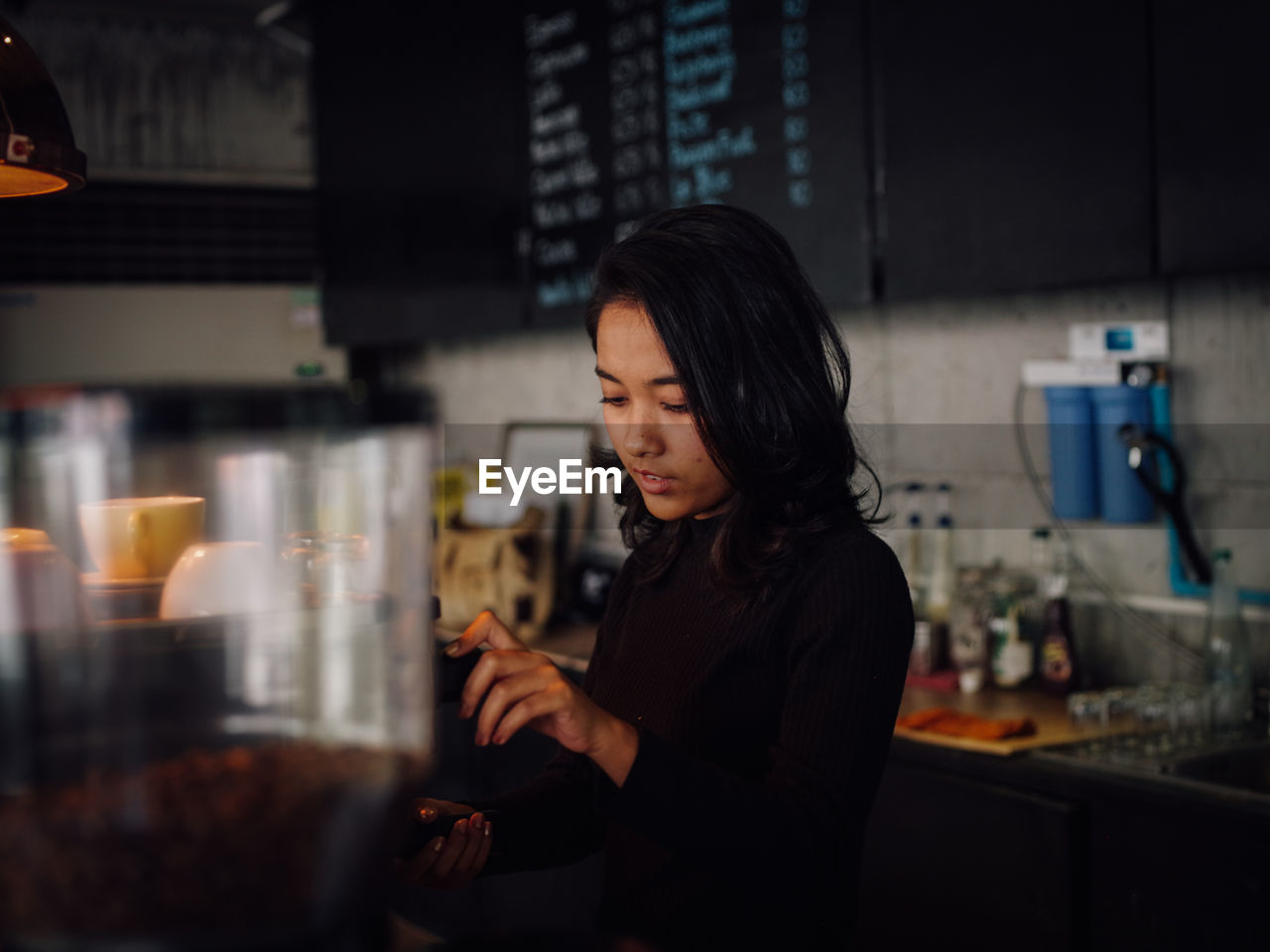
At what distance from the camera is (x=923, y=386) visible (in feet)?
Result: 8.98

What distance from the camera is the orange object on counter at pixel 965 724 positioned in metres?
2.02

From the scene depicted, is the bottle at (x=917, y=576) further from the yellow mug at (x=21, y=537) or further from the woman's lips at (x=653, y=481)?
the yellow mug at (x=21, y=537)

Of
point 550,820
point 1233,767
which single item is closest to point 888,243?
point 1233,767

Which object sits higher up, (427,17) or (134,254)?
(427,17)

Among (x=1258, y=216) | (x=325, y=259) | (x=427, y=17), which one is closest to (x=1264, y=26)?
(x=1258, y=216)

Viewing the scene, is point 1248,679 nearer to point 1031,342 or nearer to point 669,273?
point 1031,342

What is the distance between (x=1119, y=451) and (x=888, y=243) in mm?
566

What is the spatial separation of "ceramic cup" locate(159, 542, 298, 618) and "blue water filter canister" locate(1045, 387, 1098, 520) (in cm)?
200

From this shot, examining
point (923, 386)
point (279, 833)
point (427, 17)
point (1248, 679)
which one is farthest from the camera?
point (427, 17)

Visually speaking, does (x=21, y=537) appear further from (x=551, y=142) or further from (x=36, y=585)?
(x=551, y=142)

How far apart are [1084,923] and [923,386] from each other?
1.23 metres

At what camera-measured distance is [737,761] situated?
1.16 m

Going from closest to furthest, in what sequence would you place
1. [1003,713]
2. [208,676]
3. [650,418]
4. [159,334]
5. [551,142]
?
[208,676] → [650,418] → [1003,713] → [551,142] → [159,334]

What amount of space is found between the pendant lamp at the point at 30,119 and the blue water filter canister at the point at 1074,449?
1866 mm
